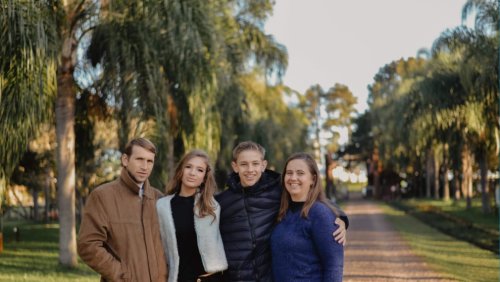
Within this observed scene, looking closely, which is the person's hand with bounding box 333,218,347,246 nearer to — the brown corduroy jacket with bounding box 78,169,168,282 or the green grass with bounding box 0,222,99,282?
the brown corduroy jacket with bounding box 78,169,168,282

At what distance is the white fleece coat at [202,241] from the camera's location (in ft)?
13.8

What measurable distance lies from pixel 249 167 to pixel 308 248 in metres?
0.62

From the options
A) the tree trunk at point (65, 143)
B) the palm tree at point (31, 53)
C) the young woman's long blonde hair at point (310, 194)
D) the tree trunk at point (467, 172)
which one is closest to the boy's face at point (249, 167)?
the young woman's long blonde hair at point (310, 194)

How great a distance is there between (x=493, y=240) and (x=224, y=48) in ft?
29.1

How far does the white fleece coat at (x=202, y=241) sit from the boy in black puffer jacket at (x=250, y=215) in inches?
2.2

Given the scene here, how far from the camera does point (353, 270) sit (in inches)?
511

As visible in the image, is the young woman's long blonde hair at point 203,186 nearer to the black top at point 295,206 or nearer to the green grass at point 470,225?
the black top at point 295,206

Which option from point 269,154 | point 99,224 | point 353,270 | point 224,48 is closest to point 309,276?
point 99,224

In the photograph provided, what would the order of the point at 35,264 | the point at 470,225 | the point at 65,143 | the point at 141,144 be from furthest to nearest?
1. the point at 470,225
2. the point at 35,264
3. the point at 65,143
4. the point at 141,144

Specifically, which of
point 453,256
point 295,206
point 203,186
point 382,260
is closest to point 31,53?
point 203,186

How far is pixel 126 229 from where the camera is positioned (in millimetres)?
4168

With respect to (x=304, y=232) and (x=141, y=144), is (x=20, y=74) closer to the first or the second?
(x=141, y=144)

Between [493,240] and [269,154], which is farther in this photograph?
[269,154]

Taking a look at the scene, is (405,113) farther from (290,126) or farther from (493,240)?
(493,240)
